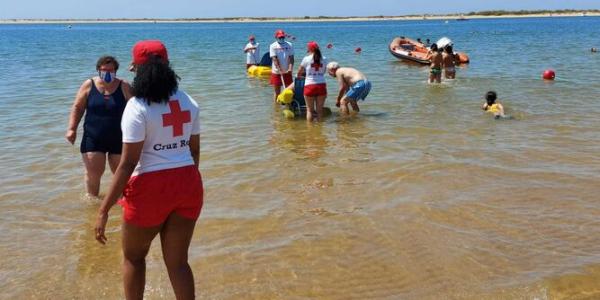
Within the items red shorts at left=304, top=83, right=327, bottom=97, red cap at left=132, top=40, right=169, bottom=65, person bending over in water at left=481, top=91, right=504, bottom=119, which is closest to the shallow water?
person bending over in water at left=481, top=91, right=504, bottom=119

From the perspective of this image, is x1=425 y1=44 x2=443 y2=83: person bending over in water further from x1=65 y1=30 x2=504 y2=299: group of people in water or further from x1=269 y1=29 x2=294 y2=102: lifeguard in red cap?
x1=65 y1=30 x2=504 y2=299: group of people in water

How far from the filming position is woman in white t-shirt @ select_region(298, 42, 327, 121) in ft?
30.7

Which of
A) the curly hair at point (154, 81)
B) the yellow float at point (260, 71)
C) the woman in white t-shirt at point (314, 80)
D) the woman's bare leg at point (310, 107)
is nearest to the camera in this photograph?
the curly hair at point (154, 81)

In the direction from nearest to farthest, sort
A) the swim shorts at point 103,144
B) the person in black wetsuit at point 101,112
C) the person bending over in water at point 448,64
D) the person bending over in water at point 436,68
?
the person in black wetsuit at point 101,112
the swim shorts at point 103,144
the person bending over in water at point 436,68
the person bending over in water at point 448,64

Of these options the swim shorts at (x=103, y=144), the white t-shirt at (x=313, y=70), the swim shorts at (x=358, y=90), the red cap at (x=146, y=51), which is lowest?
the swim shorts at (x=358, y=90)

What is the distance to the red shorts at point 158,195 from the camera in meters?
2.91

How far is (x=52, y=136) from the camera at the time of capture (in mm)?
8969

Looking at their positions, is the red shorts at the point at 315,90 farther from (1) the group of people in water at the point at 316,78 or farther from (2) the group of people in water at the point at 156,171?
(2) the group of people in water at the point at 156,171

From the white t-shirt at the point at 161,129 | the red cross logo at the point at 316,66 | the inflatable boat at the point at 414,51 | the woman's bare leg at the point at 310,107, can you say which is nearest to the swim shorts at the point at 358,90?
the woman's bare leg at the point at 310,107

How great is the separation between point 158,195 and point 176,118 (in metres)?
0.41

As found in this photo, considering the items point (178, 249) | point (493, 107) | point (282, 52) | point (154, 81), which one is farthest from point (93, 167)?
point (493, 107)

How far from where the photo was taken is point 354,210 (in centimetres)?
542

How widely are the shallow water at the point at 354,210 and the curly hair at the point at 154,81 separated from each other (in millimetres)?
1598

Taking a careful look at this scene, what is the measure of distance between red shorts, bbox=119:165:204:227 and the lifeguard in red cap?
327 inches
